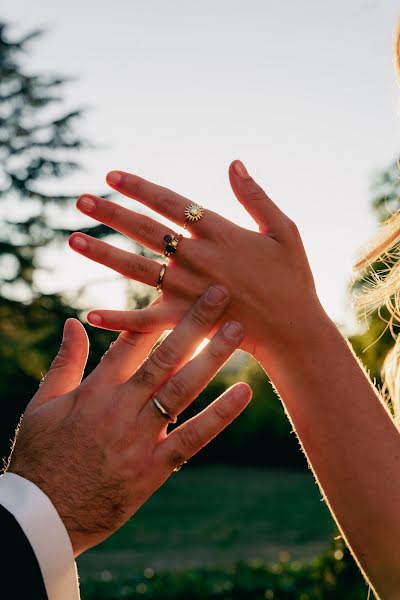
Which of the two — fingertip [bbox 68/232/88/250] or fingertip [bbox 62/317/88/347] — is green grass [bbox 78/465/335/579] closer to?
fingertip [bbox 62/317/88/347]

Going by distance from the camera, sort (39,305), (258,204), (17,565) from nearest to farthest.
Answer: (17,565), (258,204), (39,305)

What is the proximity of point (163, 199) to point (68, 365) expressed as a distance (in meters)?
0.50

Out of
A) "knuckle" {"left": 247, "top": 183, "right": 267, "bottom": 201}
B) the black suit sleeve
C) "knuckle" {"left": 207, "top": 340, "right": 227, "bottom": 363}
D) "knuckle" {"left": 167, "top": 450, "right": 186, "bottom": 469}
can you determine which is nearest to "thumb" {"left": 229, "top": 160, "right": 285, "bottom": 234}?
"knuckle" {"left": 247, "top": 183, "right": 267, "bottom": 201}

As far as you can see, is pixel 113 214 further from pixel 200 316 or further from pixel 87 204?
pixel 200 316

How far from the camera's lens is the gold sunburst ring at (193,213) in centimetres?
182

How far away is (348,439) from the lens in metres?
1.70

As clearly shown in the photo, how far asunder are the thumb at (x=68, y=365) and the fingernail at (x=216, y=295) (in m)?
0.36

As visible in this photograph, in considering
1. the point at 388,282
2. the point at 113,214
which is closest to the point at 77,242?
the point at 113,214

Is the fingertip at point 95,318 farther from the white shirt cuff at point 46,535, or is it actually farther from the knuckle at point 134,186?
the white shirt cuff at point 46,535

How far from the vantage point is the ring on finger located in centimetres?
183

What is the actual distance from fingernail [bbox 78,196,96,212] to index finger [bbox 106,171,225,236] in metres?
0.07

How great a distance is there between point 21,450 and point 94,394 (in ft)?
0.73

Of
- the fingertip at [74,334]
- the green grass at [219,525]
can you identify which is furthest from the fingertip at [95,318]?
the green grass at [219,525]

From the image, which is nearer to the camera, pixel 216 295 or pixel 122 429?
pixel 122 429
